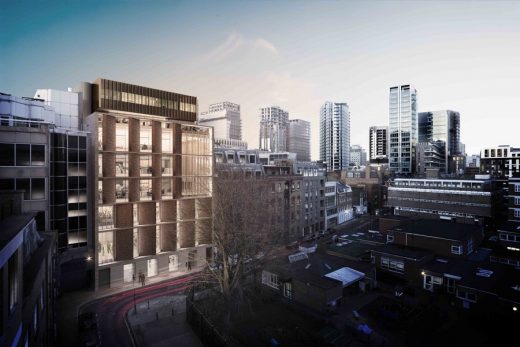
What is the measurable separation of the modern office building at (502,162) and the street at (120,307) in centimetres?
11666

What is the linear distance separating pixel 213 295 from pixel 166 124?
28894mm

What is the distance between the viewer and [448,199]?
7362 centimetres

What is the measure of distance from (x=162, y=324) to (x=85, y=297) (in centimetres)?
1437

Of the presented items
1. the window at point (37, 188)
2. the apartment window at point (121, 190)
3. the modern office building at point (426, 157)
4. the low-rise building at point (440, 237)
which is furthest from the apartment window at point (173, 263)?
the modern office building at point (426, 157)

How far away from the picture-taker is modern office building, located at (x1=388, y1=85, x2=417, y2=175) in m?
156

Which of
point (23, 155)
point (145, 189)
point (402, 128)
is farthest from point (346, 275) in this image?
point (402, 128)

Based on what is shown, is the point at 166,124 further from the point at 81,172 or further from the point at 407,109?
the point at 407,109

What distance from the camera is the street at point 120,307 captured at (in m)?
28.2

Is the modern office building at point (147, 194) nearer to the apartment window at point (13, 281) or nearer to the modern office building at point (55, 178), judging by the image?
the modern office building at point (55, 178)

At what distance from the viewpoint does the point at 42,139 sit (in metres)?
35.8

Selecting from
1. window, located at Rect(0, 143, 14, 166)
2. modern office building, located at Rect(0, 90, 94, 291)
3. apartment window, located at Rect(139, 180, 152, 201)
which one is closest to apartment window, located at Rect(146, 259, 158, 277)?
modern office building, located at Rect(0, 90, 94, 291)

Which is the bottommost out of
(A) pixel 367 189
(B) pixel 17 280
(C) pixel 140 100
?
(A) pixel 367 189

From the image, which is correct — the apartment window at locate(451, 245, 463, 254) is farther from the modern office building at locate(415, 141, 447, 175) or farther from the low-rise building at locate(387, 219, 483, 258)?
the modern office building at locate(415, 141, 447, 175)

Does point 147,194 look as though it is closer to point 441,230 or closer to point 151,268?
point 151,268
